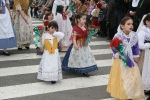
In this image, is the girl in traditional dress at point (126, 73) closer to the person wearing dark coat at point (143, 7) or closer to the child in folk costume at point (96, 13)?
the person wearing dark coat at point (143, 7)

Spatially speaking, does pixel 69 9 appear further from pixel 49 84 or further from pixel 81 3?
pixel 49 84

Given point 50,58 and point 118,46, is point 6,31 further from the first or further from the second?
point 118,46

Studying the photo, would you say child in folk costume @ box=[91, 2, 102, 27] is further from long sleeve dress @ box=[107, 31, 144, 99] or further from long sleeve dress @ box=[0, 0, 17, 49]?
long sleeve dress @ box=[107, 31, 144, 99]

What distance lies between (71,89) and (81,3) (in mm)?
6048

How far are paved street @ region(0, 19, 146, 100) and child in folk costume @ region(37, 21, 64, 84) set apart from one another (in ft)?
0.52

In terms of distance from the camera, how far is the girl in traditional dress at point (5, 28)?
327 inches

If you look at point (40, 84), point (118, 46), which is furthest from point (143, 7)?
point (40, 84)

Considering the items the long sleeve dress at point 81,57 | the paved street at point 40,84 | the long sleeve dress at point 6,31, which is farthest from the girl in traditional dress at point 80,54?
the long sleeve dress at point 6,31

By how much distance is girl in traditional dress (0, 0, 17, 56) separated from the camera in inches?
327

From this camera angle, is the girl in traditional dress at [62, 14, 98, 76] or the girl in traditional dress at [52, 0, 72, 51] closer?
the girl in traditional dress at [62, 14, 98, 76]

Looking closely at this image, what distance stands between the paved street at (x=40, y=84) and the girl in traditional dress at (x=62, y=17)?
4.09 ft

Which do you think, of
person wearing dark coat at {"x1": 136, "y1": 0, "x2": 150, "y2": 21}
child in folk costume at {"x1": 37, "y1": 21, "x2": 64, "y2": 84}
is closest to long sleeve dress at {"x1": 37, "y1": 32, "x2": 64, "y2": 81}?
child in folk costume at {"x1": 37, "y1": 21, "x2": 64, "y2": 84}

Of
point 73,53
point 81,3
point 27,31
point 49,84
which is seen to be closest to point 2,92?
point 49,84

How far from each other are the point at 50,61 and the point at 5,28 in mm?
2520
